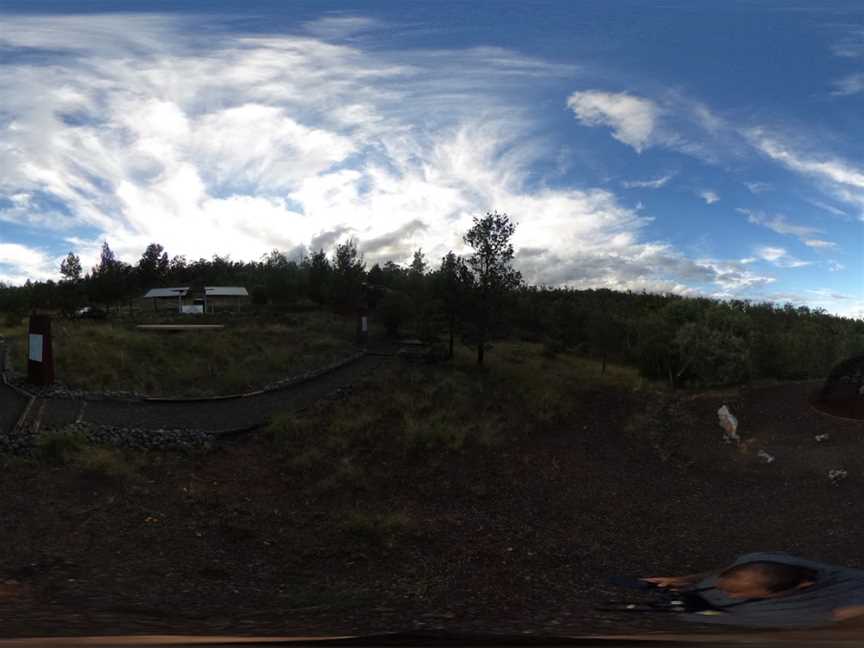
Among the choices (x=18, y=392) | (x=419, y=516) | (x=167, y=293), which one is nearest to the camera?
(x=419, y=516)

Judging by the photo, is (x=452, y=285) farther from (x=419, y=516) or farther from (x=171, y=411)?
(x=419, y=516)

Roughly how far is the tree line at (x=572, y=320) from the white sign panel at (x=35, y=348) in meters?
11.3

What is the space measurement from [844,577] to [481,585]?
2972mm

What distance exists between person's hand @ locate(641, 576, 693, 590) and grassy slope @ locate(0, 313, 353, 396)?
11.3 meters

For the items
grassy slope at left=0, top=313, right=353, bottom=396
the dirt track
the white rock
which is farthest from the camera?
grassy slope at left=0, top=313, right=353, bottom=396

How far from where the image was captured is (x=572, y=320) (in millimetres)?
27562

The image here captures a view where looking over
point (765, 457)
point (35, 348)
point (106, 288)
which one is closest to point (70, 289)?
point (106, 288)

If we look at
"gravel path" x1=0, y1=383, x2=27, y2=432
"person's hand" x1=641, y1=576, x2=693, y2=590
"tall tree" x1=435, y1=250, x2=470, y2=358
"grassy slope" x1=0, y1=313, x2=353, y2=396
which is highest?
"tall tree" x1=435, y1=250, x2=470, y2=358

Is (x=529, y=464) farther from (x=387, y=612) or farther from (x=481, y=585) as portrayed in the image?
(x=387, y=612)

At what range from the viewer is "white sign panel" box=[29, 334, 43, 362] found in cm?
1256

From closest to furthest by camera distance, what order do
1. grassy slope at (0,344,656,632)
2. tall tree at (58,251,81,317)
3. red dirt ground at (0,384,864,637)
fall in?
red dirt ground at (0,384,864,637) < grassy slope at (0,344,656,632) < tall tree at (58,251,81,317)

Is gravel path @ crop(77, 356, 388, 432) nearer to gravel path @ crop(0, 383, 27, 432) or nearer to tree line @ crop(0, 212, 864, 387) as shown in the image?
gravel path @ crop(0, 383, 27, 432)

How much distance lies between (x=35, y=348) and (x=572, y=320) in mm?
21170

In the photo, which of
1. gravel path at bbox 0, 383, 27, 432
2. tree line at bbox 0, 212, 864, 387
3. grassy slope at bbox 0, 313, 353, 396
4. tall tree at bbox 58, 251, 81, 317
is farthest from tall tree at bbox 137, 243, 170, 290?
gravel path at bbox 0, 383, 27, 432
